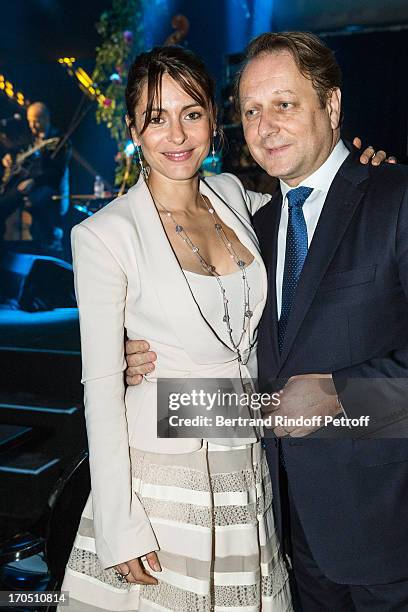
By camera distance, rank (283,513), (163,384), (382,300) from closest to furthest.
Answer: (382,300) → (163,384) → (283,513)

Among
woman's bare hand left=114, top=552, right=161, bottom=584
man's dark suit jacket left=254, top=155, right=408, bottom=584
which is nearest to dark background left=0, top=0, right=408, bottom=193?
man's dark suit jacket left=254, top=155, right=408, bottom=584

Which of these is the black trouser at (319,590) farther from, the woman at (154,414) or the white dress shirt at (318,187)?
the white dress shirt at (318,187)

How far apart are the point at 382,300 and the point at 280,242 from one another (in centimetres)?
38

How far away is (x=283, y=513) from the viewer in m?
1.72

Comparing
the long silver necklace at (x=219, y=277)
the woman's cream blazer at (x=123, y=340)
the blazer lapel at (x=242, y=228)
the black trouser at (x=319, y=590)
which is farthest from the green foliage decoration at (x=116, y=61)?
the black trouser at (x=319, y=590)

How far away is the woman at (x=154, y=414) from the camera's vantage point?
1507 mm

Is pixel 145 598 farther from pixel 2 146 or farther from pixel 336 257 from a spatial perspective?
pixel 2 146

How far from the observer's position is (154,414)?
1.59 metres

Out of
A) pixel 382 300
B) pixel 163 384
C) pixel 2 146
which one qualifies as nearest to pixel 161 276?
pixel 163 384

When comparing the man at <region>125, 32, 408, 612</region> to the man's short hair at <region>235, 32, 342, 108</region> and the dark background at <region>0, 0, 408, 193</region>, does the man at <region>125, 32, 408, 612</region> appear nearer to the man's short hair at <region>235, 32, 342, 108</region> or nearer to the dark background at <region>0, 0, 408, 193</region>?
the man's short hair at <region>235, 32, 342, 108</region>

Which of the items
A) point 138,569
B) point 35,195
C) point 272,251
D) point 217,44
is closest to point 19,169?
point 35,195

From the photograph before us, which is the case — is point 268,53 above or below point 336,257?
above

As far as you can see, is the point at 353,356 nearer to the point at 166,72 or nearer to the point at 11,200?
the point at 166,72

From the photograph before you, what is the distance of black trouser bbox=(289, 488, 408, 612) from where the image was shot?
5.44 ft
